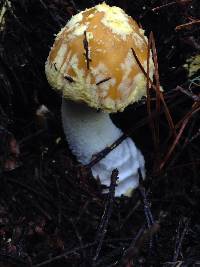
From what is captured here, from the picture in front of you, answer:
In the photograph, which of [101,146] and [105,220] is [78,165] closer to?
[101,146]

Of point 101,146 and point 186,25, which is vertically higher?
point 186,25

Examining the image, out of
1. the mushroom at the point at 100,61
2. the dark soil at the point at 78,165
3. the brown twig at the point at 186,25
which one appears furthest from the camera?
the brown twig at the point at 186,25

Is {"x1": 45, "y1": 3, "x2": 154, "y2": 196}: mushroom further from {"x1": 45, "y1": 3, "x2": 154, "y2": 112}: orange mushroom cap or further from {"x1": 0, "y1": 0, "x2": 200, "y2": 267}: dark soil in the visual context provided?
{"x1": 0, "y1": 0, "x2": 200, "y2": 267}: dark soil

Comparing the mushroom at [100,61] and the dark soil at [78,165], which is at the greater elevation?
the mushroom at [100,61]

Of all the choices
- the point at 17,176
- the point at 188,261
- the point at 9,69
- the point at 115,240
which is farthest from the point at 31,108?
the point at 188,261

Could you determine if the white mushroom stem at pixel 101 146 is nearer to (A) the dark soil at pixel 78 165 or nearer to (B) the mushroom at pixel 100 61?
(A) the dark soil at pixel 78 165

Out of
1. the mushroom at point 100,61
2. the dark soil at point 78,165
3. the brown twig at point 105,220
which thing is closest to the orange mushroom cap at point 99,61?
the mushroom at point 100,61

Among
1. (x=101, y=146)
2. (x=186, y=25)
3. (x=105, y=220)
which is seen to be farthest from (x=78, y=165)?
(x=186, y=25)

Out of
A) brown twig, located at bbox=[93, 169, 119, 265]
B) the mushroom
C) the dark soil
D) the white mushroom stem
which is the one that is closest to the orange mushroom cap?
the mushroom
